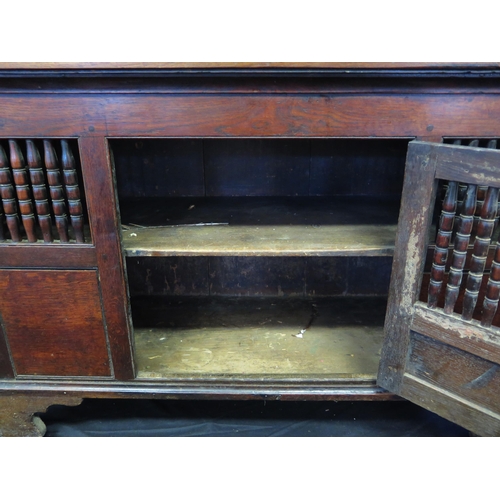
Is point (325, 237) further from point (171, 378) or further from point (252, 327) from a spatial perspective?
point (171, 378)

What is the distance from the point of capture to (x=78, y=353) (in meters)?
1.59

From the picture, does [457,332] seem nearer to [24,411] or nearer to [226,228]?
[226,228]

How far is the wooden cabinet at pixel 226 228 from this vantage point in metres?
1.30

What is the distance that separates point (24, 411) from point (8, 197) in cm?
79

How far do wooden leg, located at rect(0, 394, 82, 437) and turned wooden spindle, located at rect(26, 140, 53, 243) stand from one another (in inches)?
23.6

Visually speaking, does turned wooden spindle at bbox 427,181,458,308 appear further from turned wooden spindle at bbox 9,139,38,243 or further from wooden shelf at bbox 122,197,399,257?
turned wooden spindle at bbox 9,139,38,243

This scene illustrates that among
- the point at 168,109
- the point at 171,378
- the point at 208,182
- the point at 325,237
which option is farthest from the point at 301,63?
the point at 171,378

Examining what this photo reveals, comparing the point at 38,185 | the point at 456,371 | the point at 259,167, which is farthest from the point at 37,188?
the point at 456,371

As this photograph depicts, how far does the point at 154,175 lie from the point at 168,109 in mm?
825

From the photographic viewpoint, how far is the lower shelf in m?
1.72

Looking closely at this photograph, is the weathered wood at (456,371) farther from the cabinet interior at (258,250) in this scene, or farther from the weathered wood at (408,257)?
the cabinet interior at (258,250)

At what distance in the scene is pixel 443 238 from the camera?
128cm

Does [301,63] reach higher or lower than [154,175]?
higher

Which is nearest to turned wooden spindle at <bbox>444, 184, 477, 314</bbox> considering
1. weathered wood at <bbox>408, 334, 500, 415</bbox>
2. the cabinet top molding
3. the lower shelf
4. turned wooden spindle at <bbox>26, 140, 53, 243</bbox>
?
weathered wood at <bbox>408, 334, 500, 415</bbox>
